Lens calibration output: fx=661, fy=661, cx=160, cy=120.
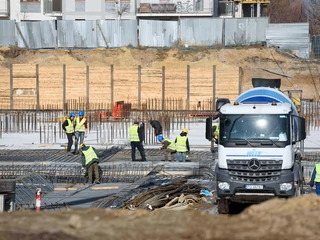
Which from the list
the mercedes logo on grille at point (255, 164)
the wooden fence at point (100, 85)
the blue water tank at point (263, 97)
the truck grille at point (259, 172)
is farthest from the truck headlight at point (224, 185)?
the wooden fence at point (100, 85)

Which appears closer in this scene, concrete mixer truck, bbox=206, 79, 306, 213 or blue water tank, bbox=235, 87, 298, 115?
concrete mixer truck, bbox=206, 79, 306, 213

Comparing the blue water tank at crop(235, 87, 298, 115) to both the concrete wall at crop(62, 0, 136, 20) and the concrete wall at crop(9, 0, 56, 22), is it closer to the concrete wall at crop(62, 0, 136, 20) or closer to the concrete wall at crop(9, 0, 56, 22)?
the concrete wall at crop(62, 0, 136, 20)

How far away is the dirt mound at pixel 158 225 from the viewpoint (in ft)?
21.4

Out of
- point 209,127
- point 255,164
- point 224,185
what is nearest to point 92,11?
point 209,127

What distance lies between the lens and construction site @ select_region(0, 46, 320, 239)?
273 inches

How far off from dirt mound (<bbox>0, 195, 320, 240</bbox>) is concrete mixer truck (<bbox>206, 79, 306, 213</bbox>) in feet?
19.1

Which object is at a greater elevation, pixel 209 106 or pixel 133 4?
pixel 133 4

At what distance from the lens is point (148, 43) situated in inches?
1921

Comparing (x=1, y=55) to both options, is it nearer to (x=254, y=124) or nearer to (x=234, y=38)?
(x=234, y=38)

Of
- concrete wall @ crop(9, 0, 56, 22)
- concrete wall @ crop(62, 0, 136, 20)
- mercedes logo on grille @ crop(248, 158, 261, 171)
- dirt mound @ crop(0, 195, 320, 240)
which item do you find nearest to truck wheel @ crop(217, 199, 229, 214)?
mercedes logo on grille @ crop(248, 158, 261, 171)

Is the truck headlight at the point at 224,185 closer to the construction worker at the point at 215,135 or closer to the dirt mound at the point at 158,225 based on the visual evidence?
the construction worker at the point at 215,135

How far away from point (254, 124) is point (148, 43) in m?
35.5

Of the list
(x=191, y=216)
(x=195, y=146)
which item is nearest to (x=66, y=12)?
(x=195, y=146)

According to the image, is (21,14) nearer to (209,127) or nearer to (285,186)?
(209,127)
